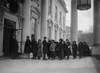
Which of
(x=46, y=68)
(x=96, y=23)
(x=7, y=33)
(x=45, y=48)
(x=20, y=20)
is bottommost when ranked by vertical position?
(x=46, y=68)

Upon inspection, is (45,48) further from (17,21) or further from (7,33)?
(17,21)

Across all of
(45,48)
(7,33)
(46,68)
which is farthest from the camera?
(7,33)

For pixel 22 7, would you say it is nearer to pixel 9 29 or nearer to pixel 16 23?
pixel 16 23

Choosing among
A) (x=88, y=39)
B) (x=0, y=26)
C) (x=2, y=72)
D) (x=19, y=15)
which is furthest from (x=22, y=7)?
(x=88, y=39)

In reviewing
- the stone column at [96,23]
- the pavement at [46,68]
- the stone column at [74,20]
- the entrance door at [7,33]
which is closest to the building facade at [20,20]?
the entrance door at [7,33]

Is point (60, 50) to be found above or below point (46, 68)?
above

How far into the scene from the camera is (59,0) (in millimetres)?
31406

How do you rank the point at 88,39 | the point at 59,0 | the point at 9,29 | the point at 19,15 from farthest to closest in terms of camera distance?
the point at 88,39
the point at 59,0
the point at 19,15
the point at 9,29

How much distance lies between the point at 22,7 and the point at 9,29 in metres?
2.88

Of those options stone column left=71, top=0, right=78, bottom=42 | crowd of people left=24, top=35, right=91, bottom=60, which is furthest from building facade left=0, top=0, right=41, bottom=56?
stone column left=71, top=0, right=78, bottom=42

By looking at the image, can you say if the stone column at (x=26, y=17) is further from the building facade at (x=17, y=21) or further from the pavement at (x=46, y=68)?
the pavement at (x=46, y=68)

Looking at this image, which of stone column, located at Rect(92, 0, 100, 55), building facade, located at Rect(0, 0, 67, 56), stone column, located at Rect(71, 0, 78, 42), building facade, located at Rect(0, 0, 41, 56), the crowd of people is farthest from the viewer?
stone column, located at Rect(71, 0, 78, 42)

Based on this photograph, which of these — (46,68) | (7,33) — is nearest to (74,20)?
(7,33)

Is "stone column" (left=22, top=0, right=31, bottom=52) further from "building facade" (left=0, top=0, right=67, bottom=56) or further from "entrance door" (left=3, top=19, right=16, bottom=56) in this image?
"entrance door" (left=3, top=19, right=16, bottom=56)
